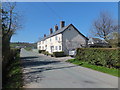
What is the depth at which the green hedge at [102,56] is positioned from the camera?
370 inches

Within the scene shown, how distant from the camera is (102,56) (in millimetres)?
10867

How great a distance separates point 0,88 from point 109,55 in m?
8.70

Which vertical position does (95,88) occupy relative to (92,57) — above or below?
below

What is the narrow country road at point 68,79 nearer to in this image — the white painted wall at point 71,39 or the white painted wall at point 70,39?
the white painted wall at point 70,39

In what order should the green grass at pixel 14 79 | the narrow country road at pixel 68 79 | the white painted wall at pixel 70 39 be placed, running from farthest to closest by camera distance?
1. the white painted wall at pixel 70 39
2. the narrow country road at pixel 68 79
3. the green grass at pixel 14 79

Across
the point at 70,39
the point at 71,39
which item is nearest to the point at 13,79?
the point at 70,39

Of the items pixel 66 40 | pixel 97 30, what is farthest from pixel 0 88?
pixel 97 30

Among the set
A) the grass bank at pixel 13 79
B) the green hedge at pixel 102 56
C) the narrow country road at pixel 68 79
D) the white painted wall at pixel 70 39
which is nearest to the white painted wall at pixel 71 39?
the white painted wall at pixel 70 39

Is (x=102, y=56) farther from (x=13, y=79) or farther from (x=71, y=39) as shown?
(x=71, y=39)

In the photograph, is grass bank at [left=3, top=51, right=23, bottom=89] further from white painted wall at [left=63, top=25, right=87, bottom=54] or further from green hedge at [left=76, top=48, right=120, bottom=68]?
white painted wall at [left=63, top=25, right=87, bottom=54]

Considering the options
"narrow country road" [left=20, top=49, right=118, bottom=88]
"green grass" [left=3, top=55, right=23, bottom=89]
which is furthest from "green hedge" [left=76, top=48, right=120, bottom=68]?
"green grass" [left=3, top=55, right=23, bottom=89]

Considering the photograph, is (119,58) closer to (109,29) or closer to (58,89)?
(58,89)

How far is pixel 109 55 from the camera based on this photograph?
33.0 ft

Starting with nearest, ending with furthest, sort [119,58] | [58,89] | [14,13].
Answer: [58,89]
[119,58]
[14,13]
